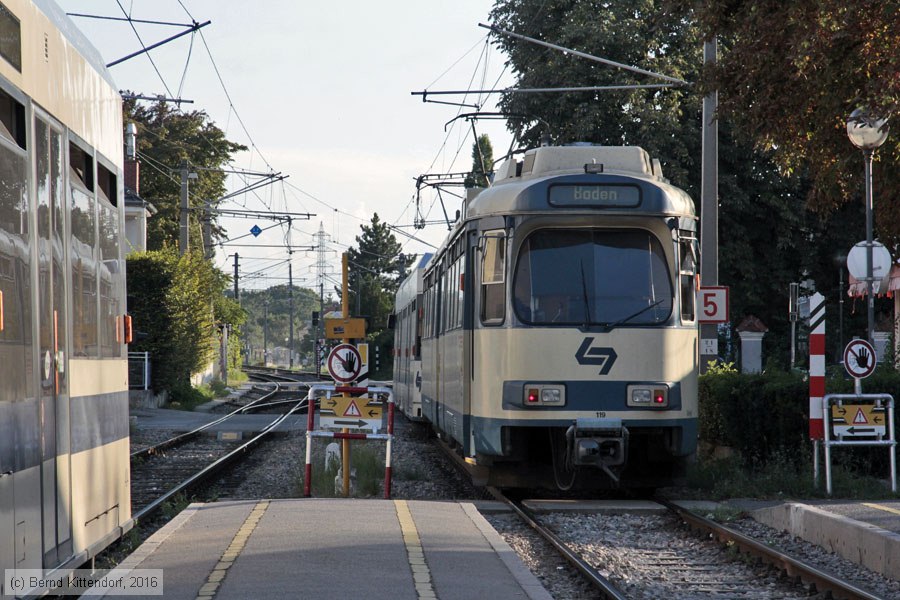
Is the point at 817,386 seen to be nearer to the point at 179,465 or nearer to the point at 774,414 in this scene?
the point at 774,414

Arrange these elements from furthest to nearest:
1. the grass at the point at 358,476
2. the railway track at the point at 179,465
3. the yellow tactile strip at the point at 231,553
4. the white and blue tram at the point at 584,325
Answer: the railway track at the point at 179,465, the grass at the point at 358,476, the white and blue tram at the point at 584,325, the yellow tactile strip at the point at 231,553

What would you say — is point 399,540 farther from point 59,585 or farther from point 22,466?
point 22,466

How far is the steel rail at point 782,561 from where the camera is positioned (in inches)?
326

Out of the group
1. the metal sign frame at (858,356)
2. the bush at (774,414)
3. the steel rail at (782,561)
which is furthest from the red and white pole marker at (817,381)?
the steel rail at (782,561)

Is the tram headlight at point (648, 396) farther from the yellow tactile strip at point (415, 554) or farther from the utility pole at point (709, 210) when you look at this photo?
the utility pole at point (709, 210)

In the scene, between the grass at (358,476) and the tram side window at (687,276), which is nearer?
the tram side window at (687,276)

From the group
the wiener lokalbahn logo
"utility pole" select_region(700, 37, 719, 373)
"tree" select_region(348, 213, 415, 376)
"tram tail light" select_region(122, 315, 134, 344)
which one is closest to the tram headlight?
the wiener lokalbahn logo

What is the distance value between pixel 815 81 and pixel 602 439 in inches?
214

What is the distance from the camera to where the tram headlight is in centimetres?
1312

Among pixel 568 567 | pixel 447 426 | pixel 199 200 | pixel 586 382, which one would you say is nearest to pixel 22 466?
pixel 568 567

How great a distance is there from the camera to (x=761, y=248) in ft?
127

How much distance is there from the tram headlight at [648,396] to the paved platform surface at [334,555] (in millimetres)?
2498

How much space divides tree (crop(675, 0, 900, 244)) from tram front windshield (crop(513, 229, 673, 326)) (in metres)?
2.92

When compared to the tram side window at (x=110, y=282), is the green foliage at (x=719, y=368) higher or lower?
lower
